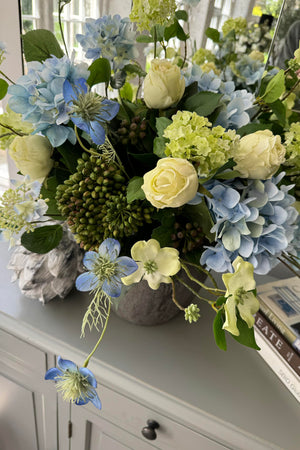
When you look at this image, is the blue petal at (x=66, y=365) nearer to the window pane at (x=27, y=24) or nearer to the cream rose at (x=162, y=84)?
the cream rose at (x=162, y=84)

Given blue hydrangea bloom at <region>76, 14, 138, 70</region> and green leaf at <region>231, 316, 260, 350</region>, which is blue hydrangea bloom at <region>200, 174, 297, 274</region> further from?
blue hydrangea bloom at <region>76, 14, 138, 70</region>

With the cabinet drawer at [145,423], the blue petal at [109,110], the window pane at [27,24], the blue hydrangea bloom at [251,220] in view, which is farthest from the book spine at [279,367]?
the window pane at [27,24]

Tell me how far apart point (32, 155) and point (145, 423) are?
55 centimetres

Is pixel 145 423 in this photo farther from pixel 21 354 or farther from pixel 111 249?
pixel 111 249

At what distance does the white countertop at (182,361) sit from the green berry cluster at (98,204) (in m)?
0.29

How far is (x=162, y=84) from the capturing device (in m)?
0.45

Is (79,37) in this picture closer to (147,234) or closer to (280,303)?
(147,234)

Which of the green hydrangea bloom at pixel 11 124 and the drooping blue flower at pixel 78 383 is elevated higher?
the green hydrangea bloom at pixel 11 124

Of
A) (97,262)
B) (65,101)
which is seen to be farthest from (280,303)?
(65,101)

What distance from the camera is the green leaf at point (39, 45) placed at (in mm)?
489

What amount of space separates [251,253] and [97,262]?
0.19m

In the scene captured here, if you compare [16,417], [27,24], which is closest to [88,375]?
[16,417]

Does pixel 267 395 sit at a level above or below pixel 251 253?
below

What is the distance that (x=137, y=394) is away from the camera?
2.03 ft
